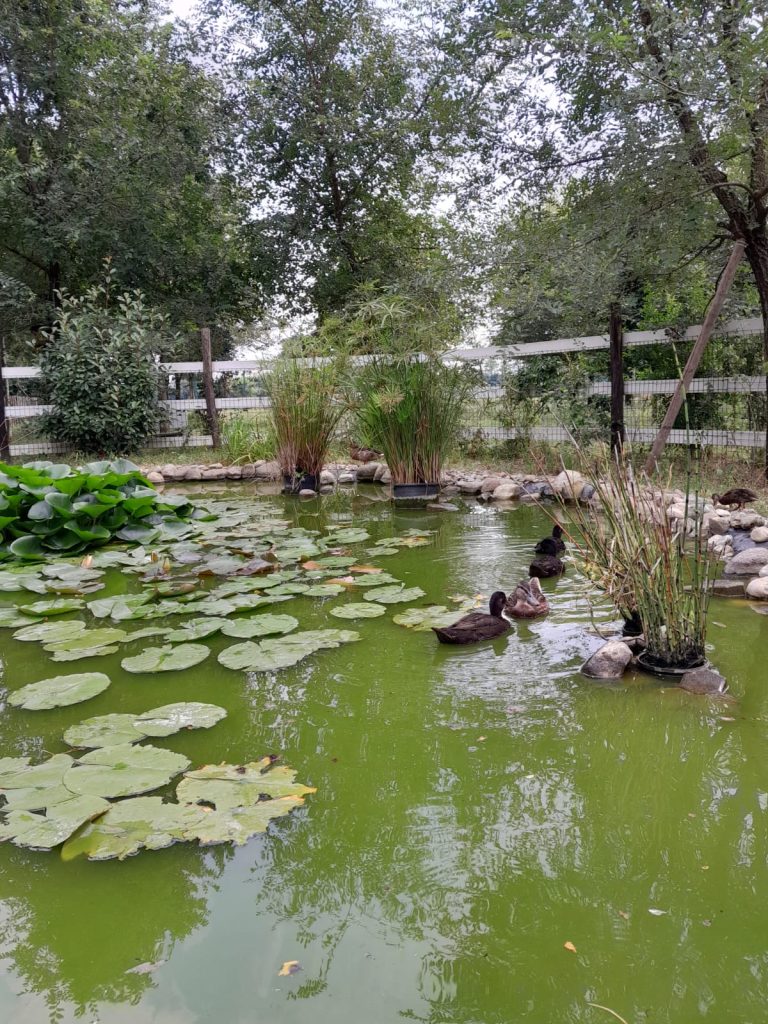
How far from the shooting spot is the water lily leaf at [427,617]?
252 centimetres

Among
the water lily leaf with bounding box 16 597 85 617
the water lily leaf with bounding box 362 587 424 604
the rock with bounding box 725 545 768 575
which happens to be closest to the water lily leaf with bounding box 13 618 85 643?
the water lily leaf with bounding box 16 597 85 617

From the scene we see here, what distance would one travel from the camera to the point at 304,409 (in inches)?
238

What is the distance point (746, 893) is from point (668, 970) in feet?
0.78

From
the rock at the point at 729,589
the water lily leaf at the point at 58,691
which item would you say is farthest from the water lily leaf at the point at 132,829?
the rock at the point at 729,589

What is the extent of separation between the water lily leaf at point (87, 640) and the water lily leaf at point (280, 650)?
16.9 inches

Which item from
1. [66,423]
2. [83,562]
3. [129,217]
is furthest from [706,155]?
[129,217]

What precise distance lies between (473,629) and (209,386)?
7364 mm

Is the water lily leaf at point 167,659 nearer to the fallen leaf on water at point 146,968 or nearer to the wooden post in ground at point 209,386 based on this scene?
the fallen leaf on water at point 146,968

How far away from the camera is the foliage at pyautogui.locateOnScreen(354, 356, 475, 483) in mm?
5207

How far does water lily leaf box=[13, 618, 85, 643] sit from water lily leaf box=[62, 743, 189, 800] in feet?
3.15

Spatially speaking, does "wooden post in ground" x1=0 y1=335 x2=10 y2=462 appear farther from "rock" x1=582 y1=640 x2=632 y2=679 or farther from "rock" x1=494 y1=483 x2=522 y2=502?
"rock" x1=582 y1=640 x2=632 y2=679

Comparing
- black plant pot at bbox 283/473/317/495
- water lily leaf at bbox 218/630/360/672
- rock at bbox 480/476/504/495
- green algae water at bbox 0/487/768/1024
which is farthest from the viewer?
black plant pot at bbox 283/473/317/495

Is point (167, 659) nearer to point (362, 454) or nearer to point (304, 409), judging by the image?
point (304, 409)

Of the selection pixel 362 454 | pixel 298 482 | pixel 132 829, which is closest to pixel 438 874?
pixel 132 829
